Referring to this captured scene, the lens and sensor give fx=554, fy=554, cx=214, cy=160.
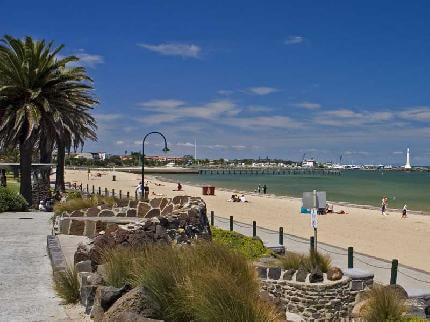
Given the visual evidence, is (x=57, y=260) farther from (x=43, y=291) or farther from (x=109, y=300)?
(x=109, y=300)

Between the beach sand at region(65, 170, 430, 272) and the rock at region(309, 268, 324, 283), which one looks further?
the beach sand at region(65, 170, 430, 272)

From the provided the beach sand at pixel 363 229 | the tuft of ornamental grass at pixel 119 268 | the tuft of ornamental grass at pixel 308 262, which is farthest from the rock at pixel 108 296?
the beach sand at pixel 363 229

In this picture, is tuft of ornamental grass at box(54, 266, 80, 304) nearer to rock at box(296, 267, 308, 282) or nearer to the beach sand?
rock at box(296, 267, 308, 282)

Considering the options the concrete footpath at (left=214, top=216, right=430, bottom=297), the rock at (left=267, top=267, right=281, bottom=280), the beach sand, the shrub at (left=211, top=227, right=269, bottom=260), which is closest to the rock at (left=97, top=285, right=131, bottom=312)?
the rock at (left=267, top=267, right=281, bottom=280)

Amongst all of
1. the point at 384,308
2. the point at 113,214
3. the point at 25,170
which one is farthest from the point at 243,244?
the point at 25,170

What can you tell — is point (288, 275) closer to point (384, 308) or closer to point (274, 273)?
point (274, 273)

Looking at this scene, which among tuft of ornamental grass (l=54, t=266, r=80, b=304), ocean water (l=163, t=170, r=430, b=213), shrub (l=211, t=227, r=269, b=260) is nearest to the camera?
tuft of ornamental grass (l=54, t=266, r=80, b=304)

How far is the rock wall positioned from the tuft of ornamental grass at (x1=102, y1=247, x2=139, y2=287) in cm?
378

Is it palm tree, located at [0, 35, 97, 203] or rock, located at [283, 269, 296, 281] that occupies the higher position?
palm tree, located at [0, 35, 97, 203]

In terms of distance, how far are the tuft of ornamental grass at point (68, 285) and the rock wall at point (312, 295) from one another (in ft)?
13.1

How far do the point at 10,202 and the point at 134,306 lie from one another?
20077 mm

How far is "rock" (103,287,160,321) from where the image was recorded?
5973 millimetres

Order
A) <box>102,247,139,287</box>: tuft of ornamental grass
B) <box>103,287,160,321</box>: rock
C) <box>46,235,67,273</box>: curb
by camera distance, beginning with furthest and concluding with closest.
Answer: <box>46,235,67,273</box>: curb → <box>102,247,139,287</box>: tuft of ornamental grass → <box>103,287,160,321</box>: rock

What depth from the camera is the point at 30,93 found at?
27672 millimetres
